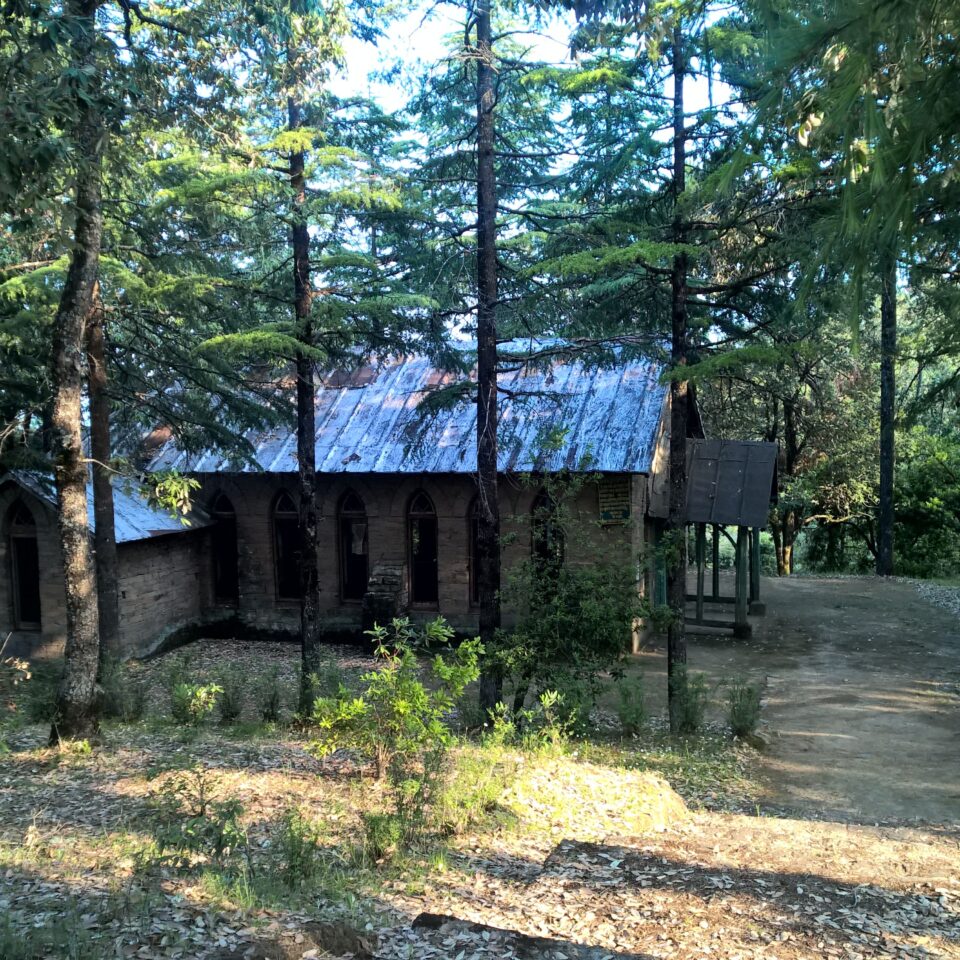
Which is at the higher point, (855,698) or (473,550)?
(473,550)

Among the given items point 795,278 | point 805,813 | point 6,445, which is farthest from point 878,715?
point 6,445

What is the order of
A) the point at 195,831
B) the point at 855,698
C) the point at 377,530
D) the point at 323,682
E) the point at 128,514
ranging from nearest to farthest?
the point at 195,831, the point at 323,682, the point at 855,698, the point at 128,514, the point at 377,530

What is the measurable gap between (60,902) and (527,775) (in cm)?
464

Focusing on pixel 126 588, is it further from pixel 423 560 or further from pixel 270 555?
pixel 423 560

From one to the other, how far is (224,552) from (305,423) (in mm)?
8521

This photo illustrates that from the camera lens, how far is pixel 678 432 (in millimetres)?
12008

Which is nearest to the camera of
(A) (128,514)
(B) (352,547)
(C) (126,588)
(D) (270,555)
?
(C) (126,588)

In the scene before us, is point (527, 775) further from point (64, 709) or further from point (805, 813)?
point (64, 709)

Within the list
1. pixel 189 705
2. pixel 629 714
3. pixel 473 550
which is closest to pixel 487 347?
pixel 629 714

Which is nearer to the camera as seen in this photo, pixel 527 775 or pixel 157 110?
pixel 527 775

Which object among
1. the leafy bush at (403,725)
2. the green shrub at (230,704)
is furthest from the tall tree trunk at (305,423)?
the leafy bush at (403,725)

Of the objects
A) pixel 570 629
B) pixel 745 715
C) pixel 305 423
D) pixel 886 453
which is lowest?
pixel 745 715

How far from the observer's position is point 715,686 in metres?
13.9

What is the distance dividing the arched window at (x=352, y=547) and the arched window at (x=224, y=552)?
2.89 meters
